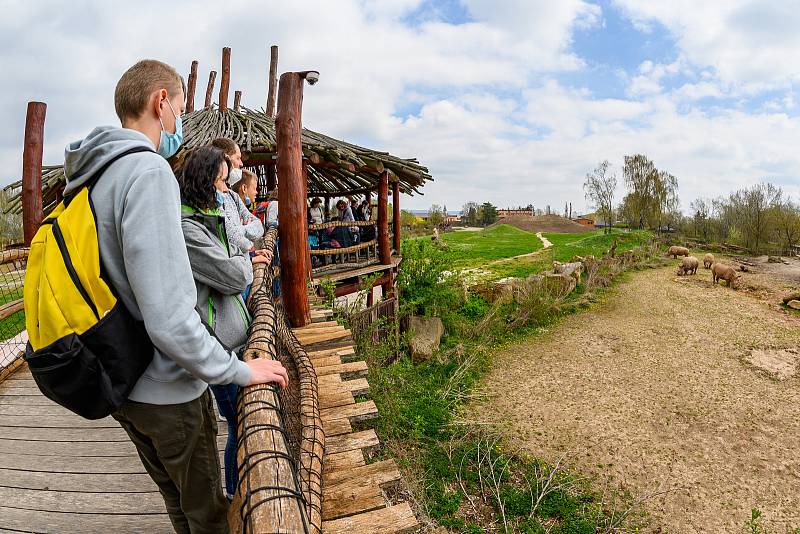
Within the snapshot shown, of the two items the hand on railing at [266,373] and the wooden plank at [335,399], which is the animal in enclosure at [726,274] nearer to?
the wooden plank at [335,399]

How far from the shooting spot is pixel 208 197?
5.87 ft

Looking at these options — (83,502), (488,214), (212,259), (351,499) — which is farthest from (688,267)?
(488,214)

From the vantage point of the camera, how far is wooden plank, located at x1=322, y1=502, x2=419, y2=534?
1.80 meters

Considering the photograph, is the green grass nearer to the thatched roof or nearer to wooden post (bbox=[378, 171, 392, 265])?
the thatched roof

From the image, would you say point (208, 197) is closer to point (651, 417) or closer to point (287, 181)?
point (287, 181)

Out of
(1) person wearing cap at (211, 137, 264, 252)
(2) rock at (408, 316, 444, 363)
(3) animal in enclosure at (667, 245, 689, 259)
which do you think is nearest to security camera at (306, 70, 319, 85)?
(1) person wearing cap at (211, 137, 264, 252)

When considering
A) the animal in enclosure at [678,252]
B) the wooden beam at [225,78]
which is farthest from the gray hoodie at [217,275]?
the animal in enclosure at [678,252]

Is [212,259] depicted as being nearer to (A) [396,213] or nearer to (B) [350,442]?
(B) [350,442]

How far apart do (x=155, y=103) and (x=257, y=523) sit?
3.89 feet

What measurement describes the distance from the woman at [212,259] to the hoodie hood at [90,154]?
55 centimetres

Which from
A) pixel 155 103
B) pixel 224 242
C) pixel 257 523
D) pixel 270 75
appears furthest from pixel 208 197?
pixel 270 75

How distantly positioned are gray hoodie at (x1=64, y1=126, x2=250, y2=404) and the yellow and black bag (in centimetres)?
3

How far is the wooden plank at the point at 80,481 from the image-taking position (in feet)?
8.52

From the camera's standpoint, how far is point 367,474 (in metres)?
2.12
